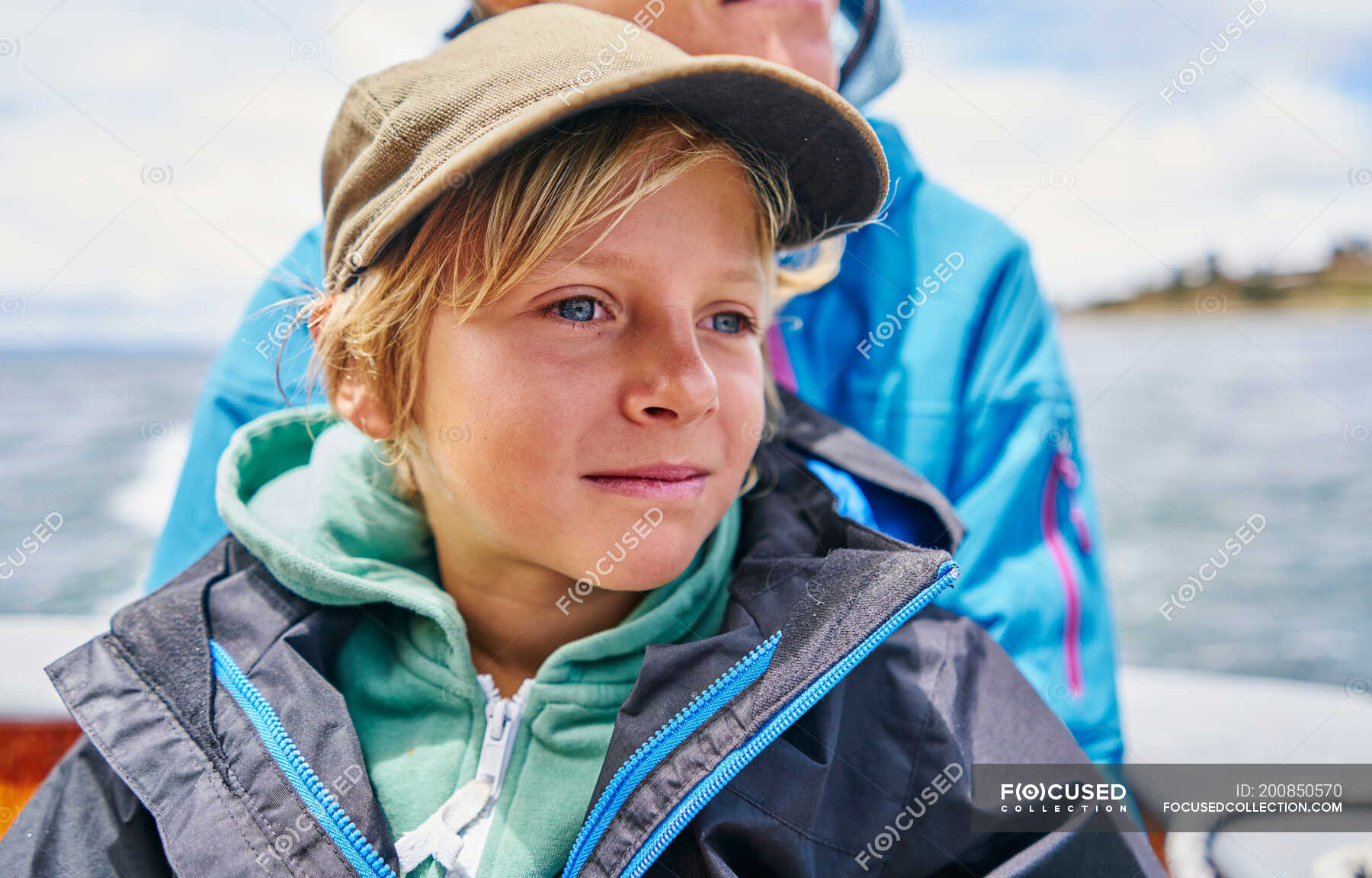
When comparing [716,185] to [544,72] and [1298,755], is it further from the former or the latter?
[1298,755]

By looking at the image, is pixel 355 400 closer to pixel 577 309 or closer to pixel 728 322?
pixel 577 309

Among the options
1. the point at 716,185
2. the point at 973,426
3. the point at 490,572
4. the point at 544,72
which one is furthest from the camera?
the point at 973,426

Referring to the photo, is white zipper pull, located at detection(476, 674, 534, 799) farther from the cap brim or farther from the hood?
the cap brim

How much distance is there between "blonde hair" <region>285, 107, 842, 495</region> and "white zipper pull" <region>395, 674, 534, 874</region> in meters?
0.39

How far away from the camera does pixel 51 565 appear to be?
5.69 meters

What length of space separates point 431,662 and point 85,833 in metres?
0.42

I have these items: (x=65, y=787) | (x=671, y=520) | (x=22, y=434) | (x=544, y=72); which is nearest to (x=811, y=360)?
(x=671, y=520)

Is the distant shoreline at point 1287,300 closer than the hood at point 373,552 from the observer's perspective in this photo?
No

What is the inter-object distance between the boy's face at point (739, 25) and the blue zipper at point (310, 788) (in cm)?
101

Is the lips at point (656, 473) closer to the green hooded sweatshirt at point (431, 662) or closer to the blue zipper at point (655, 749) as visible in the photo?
the green hooded sweatshirt at point (431, 662)

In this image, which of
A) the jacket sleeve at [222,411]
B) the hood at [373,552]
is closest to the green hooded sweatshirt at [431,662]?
the hood at [373,552]

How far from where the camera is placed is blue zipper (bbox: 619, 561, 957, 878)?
89 cm

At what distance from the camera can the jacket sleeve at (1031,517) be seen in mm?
1326

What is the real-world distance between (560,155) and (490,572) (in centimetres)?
55
